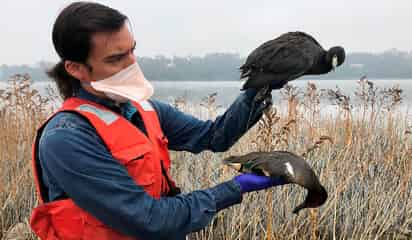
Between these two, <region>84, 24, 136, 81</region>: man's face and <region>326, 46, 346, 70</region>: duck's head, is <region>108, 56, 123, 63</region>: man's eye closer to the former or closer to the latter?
<region>84, 24, 136, 81</region>: man's face

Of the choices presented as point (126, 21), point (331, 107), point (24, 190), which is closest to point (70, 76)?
point (126, 21)

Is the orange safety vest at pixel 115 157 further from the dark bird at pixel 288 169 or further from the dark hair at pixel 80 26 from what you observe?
the dark bird at pixel 288 169

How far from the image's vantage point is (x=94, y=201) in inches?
43.0

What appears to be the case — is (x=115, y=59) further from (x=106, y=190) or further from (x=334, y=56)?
(x=334, y=56)

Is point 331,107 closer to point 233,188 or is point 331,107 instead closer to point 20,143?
point 20,143

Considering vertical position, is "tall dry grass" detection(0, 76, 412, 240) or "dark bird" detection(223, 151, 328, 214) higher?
"dark bird" detection(223, 151, 328, 214)

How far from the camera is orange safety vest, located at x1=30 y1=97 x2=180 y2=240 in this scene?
117 centimetres

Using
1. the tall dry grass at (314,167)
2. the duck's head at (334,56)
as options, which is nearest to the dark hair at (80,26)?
the tall dry grass at (314,167)

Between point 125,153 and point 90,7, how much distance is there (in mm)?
439

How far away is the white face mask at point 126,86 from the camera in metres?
1.20

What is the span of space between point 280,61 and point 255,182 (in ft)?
1.62

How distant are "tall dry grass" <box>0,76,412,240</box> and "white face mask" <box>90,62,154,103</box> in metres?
0.47

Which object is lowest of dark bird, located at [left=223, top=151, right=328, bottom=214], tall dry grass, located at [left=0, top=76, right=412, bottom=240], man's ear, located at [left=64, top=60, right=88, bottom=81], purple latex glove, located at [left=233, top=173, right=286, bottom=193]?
tall dry grass, located at [left=0, top=76, right=412, bottom=240]

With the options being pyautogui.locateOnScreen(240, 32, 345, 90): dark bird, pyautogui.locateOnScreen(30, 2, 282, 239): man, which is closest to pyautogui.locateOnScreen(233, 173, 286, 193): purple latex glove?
pyautogui.locateOnScreen(30, 2, 282, 239): man
